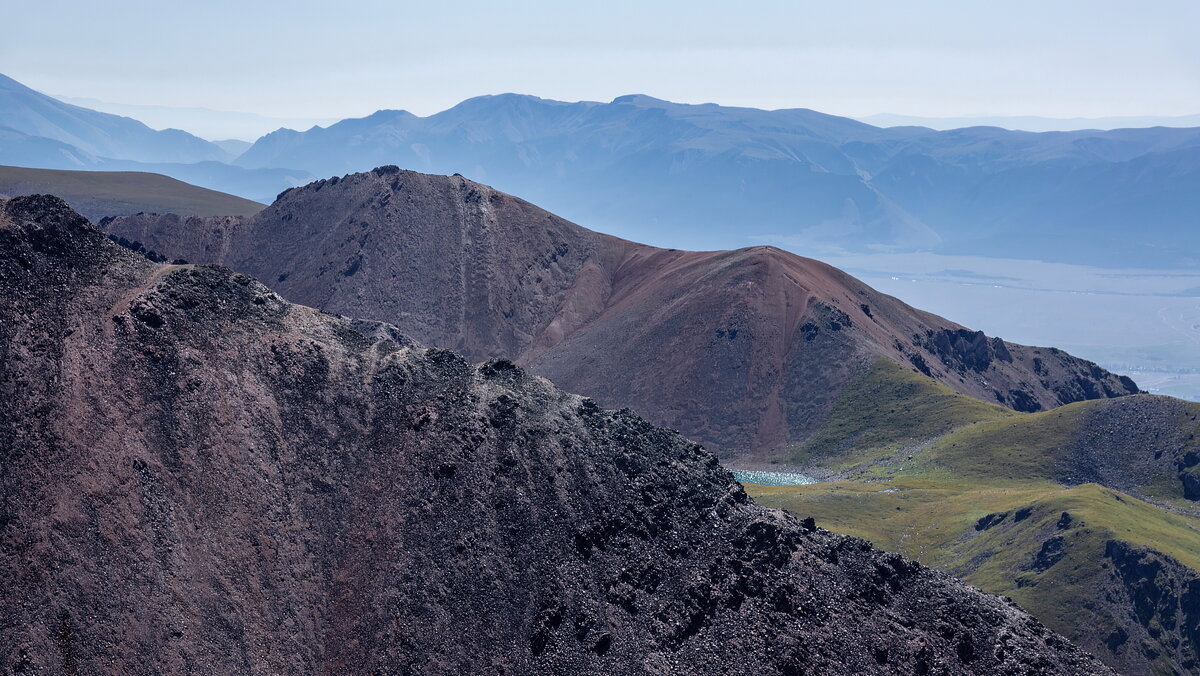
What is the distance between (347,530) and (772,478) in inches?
3703

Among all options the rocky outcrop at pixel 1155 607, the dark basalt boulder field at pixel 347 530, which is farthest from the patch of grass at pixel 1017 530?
the dark basalt boulder field at pixel 347 530

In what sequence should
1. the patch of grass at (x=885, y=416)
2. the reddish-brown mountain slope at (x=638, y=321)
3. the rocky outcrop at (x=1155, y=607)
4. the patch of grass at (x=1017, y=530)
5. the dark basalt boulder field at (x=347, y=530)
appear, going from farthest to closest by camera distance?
1. the reddish-brown mountain slope at (x=638, y=321)
2. the patch of grass at (x=885, y=416)
3. the patch of grass at (x=1017, y=530)
4. the rocky outcrop at (x=1155, y=607)
5. the dark basalt boulder field at (x=347, y=530)

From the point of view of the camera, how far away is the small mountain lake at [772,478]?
149 m

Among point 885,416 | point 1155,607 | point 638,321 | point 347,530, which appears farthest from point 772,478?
point 347,530

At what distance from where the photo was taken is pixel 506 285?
196000mm

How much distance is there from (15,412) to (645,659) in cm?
4327

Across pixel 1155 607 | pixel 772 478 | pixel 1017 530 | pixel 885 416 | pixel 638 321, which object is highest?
pixel 638 321

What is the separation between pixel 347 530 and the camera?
230 feet

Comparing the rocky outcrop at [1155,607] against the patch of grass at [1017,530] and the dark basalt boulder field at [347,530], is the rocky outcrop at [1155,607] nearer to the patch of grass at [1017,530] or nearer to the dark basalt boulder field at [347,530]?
the patch of grass at [1017,530]

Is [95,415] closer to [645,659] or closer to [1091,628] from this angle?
[645,659]

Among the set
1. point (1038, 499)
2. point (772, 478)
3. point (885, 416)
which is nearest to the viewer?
point (1038, 499)

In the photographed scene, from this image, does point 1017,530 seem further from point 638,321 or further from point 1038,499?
point 638,321

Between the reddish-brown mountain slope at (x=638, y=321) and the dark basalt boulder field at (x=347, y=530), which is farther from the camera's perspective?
the reddish-brown mountain slope at (x=638, y=321)

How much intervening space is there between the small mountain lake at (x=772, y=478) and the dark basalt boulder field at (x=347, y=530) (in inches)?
2830
